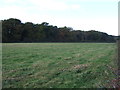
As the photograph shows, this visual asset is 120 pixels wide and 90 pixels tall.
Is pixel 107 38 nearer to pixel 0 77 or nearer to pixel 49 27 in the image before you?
pixel 49 27

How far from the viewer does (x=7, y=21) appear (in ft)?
289

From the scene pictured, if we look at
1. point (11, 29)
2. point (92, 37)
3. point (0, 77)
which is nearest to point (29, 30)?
point (11, 29)

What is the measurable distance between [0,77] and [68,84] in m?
3.56

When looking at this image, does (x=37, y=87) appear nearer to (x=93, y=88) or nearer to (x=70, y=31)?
(x=93, y=88)

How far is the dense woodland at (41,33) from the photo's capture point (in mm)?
86875

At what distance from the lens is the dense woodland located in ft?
285

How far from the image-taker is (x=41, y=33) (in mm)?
98500

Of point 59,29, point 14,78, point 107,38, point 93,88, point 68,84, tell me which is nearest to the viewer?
point 93,88

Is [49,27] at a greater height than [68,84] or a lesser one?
greater

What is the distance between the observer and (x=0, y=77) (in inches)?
439

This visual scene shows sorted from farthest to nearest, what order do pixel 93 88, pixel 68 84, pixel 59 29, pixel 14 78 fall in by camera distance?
pixel 59 29
pixel 14 78
pixel 68 84
pixel 93 88

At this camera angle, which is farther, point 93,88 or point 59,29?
point 59,29

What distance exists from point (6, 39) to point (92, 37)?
42991mm

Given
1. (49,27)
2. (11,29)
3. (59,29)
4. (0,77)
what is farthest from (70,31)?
(0,77)
